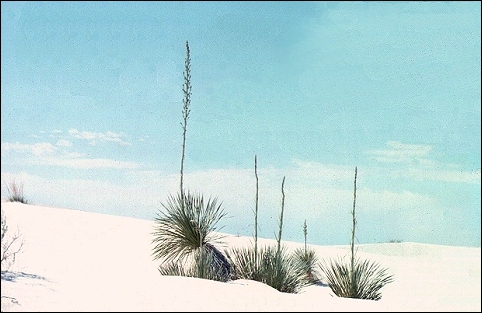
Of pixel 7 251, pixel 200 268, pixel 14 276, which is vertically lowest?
pixel 14 276

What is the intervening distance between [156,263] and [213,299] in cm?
782

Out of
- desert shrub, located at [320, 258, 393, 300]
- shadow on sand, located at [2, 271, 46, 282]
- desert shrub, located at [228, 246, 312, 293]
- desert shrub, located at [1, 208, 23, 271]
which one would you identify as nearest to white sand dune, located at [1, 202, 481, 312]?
shadow on sand, located at [2, 271, 46, 282]

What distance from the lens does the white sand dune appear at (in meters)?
6.78

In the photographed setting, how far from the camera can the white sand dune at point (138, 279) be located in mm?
6781

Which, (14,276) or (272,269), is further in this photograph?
(272,269)

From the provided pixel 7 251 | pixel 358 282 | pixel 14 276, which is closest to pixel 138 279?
pixel 14 276

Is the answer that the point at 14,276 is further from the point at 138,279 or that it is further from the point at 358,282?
the point at 358,282

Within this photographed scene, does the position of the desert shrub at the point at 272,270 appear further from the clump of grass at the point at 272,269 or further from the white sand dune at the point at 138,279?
the white sand dune at the point at 138,279

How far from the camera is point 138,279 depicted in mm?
8078

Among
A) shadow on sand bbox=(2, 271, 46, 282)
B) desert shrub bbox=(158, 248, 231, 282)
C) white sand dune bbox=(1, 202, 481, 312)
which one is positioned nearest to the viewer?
white sand dune bbox=(1, 202, 481, 312)

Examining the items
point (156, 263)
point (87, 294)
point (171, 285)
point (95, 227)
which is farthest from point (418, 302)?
A: point (95, 227)

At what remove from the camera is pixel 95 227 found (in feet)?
60.8

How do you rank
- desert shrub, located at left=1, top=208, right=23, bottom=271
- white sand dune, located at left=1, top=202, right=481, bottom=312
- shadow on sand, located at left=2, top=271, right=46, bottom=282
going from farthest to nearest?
desert shrub, located at left=1, top=208, right=23, bottom=271 < shadow on sand, located at left=2, top=271, right=46, bottom=282 < white sand dune, located at left=1, top=202, right=481, bottom=312

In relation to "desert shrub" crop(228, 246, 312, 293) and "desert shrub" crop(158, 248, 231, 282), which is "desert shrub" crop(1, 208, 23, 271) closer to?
"desert shrub" crop(158, 248, 231, 282)
